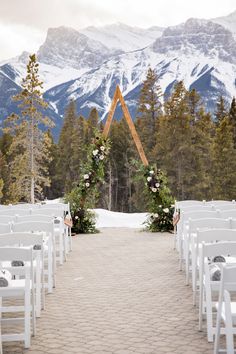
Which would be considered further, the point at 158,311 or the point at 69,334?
the point at 158,311

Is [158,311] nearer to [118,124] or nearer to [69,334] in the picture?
[69,334]

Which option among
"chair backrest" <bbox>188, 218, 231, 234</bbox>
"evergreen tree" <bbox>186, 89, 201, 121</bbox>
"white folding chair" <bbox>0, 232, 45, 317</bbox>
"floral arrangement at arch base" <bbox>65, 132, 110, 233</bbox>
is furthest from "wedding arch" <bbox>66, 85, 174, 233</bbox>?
"evergreen tree" <bbox>186, 89, 201, 121</bbox>

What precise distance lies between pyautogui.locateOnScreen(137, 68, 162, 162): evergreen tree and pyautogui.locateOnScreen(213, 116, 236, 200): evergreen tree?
25.9 feet

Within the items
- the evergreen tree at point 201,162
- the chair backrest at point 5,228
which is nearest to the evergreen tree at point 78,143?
the evergreen tree at point 201,162

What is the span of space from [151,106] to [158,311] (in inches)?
1982

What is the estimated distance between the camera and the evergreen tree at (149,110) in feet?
184

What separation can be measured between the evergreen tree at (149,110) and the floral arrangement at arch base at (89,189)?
1539 inches

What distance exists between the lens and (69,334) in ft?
20.7

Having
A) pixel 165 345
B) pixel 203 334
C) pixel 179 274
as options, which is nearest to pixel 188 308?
pixel 203 334

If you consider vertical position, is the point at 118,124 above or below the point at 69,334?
above

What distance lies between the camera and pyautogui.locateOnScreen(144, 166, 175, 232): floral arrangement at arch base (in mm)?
16500

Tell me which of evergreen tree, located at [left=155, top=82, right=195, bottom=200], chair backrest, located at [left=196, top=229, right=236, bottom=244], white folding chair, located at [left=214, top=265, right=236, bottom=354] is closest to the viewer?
white folding chair, located at [left=214, top=265, right=236, bottom=354]

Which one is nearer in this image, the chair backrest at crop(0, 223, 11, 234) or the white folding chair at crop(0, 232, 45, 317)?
the white folding chair at crop(0, 232, 45, 317)

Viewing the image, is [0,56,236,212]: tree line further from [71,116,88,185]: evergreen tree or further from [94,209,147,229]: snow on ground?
[94,209,147,229]: snow on ground
